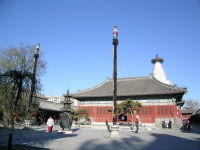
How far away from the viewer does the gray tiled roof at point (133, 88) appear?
32.7m

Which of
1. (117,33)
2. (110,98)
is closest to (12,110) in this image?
(117,33)

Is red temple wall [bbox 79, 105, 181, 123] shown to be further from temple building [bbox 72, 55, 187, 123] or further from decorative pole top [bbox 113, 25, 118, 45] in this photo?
decorative pole top [bbox 113, 25, 118, 45]

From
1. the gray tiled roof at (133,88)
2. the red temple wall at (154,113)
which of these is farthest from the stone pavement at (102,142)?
the gray tiled roof at (133,88)

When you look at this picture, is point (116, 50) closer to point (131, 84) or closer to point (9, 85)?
point (9, 85)

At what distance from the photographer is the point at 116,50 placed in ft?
57.0

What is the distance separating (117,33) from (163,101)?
18567mm

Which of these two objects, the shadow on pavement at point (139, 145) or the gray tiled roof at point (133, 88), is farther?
the gray tiled roof at point (133, 88)

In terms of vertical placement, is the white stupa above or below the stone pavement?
above

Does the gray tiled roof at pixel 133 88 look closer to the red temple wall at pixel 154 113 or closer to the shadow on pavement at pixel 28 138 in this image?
the red temple wall at pixel 154 113

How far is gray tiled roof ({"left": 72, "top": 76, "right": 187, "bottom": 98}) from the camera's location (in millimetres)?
32656

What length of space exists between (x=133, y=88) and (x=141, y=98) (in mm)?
3707

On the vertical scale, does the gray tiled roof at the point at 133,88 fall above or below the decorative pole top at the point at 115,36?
below

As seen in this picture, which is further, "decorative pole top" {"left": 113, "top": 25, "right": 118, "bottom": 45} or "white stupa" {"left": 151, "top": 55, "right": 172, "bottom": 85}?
"white stupa" {"left": 151, "top": 55, "right": 172, "bottom": 85}

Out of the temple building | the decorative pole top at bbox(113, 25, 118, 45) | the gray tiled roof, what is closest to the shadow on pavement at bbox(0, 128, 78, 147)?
the decorative pole top at bbox(113, 25, 118, 45)
